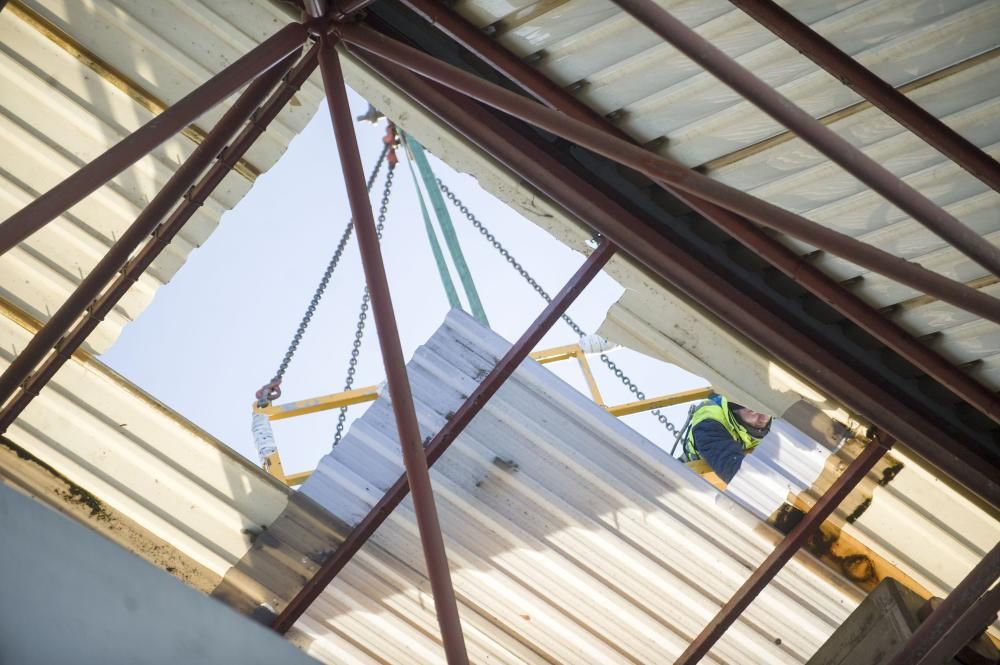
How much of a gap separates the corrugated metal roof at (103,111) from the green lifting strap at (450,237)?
28.4 feet

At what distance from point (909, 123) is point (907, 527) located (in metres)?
4.05

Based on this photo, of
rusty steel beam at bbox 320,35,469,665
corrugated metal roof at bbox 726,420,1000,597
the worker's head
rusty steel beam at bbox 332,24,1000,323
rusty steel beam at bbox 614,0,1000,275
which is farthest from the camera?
the worker's head

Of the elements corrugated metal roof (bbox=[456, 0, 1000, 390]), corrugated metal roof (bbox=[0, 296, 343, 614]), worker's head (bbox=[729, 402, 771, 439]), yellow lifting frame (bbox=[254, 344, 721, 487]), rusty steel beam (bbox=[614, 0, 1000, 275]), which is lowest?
corrugated metal roof (bbox=[0, 296, 343, 614])

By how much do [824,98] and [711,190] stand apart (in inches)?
75.6

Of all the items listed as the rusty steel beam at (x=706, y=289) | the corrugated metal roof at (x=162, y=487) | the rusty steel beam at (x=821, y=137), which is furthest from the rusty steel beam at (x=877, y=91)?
the corrugated metal roof at (x=162, y=487)

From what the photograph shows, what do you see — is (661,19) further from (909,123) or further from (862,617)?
(862,617)

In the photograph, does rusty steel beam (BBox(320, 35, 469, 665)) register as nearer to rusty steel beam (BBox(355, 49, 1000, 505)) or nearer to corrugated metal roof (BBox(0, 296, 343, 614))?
rusty steel beam (BBox(355, 49, 1000, 505))

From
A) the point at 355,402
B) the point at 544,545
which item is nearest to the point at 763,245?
the point at 544,545

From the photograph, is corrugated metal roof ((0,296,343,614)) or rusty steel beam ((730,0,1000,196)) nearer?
rusty steel beam ((730,0,1000,196))

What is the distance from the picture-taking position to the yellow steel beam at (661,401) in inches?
556

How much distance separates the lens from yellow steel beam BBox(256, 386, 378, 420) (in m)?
13.8

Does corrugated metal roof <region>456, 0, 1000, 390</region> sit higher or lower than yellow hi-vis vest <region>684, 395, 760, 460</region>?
higher

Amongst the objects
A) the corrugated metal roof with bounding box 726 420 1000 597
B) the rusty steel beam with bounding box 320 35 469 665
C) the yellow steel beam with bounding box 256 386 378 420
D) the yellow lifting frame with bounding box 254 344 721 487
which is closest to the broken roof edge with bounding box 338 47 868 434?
the corrugated metal roof with bounding box 726 420 1000 597

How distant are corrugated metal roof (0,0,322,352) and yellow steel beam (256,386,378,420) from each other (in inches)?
225
